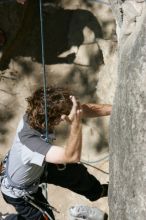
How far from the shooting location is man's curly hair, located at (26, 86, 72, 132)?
4.41 meters

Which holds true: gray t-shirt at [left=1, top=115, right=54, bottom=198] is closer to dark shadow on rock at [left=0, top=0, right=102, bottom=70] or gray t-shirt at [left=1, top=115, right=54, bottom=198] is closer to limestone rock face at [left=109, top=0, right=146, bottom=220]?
limestone rock face at [left=109, top=0, right=146, bottom=220]

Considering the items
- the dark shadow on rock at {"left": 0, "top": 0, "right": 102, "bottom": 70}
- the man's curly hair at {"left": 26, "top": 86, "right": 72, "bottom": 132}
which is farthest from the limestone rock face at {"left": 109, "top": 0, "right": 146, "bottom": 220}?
the dark shadow on rock at {"left": 0, "top": 0, "right": 102, "bottom": 70}

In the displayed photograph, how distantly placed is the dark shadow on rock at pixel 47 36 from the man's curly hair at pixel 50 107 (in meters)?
2.41

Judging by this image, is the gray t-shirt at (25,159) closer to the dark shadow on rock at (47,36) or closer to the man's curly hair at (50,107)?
the man's curly hair at (50,107)

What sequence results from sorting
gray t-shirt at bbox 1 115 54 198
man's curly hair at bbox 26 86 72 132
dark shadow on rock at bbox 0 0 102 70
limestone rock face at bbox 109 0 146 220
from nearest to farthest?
limestone rock face at bbox 109 0 146 220
man's curly hair at bbox 26 86 72 132
gray t-shirt at bbox 1 115 54 198
dark shadow on rock at bbox 0 0 102 70

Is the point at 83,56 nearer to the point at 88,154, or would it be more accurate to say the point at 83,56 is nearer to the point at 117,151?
the point at 88,154

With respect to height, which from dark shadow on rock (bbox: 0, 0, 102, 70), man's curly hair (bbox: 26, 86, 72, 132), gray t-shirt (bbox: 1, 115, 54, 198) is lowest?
gray t-shirt (bbox: 1, 115, 54, 198)

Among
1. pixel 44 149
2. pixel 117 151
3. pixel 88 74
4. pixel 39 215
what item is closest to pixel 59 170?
pixel 39 215

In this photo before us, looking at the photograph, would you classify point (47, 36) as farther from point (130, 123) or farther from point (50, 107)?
point (130, 123)

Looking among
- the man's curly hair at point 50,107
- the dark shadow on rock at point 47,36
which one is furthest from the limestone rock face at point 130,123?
the dark shadow on rock at point 47,36

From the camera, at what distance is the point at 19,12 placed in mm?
6793

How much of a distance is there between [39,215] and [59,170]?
377 mm

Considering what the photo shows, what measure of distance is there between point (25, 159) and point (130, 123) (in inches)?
41.8

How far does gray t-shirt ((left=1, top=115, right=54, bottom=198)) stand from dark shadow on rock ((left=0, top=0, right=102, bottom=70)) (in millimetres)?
2290
